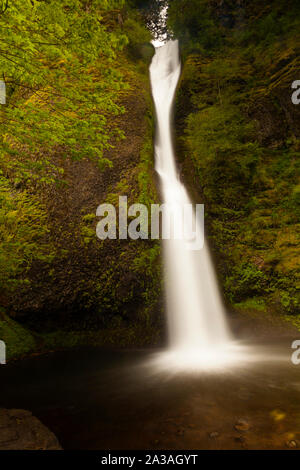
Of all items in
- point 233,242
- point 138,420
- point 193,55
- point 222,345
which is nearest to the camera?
point 138,420

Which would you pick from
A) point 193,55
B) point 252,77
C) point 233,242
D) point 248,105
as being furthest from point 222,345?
point 193,55

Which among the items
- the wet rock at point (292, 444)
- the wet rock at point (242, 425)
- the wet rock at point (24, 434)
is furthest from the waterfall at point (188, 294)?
the wet rock at point (24, 434)

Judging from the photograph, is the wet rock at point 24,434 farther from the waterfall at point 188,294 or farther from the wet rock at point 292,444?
the waterfall at point 188,294

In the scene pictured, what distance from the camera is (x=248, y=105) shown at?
11203 millimetres

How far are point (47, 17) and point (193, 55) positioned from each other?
1394cm

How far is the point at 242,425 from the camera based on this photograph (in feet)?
9.15

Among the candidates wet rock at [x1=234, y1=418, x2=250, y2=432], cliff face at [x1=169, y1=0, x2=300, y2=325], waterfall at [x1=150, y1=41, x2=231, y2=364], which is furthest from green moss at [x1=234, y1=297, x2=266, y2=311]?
wet rock at [x1=234, y1=418, x2=250, y2=432]

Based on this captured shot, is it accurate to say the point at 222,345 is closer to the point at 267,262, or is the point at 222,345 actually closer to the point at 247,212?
the point at 267,262

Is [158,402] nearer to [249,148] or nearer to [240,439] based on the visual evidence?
[240,439]

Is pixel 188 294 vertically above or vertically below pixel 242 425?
above

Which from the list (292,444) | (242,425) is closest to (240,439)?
(242,425)

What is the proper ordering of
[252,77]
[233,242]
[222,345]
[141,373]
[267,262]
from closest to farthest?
1. [141,373]
2. [222,345]
3. [267,262]
4. [233,242]
5. [252,77]

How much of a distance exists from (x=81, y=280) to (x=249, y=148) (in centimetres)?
793

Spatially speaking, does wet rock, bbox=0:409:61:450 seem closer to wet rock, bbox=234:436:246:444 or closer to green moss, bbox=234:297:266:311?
wet rock, bbox=234:436:246:444
